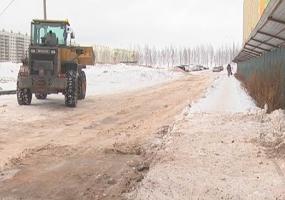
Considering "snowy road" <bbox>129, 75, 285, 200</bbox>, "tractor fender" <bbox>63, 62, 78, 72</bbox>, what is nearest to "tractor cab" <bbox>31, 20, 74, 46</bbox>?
"tractor fender" <bbox>63, 62, 78, 72</bbox>

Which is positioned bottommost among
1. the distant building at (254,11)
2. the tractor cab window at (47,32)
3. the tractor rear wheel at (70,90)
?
the tractor rear wheel at (70,90)

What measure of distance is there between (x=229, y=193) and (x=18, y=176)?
3.27 metres

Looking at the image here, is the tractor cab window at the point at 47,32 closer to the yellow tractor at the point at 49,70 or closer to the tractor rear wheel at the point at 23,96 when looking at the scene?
the yellow tractor at the point at 49,70

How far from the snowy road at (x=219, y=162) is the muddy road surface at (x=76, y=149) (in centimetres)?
39

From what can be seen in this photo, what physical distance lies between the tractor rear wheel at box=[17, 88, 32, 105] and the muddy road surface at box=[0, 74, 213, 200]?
0.75 meters

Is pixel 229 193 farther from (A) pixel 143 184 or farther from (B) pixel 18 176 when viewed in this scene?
(B) pixel 18 176

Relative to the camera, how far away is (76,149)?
9969 mm

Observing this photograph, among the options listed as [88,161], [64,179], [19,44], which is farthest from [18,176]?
[19,44]

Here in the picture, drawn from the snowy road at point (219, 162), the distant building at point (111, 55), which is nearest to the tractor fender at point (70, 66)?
the snowy road at point (219, 162)

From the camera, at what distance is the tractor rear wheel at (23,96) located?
18.2 meters

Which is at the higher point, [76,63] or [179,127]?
[76,63]

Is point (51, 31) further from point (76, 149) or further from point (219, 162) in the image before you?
point (219, 162)

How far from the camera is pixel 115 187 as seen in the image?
6.91m

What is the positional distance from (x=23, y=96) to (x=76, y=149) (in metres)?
8.92
